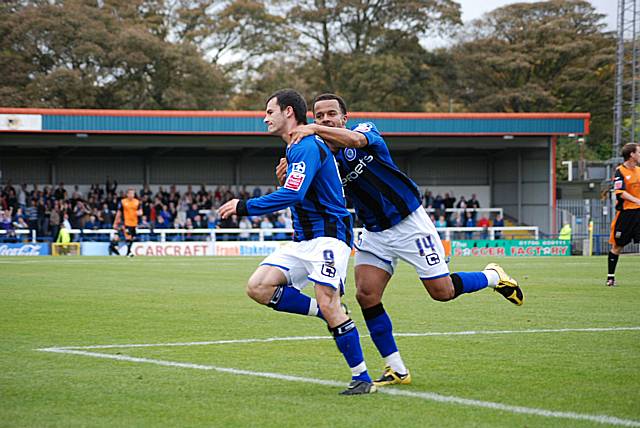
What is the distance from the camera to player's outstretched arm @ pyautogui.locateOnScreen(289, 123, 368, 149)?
247 inches

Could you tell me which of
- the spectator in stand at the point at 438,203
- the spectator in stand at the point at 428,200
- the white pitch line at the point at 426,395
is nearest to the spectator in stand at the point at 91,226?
the spectator in stand at the point at 438,203

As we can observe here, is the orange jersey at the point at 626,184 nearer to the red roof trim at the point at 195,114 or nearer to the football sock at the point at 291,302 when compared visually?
the football sock at the point at 291,302

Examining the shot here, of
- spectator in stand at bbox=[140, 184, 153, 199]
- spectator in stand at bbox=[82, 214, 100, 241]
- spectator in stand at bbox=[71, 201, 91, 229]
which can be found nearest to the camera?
spectator in stand at bbox=[82, 214, 100, 241]

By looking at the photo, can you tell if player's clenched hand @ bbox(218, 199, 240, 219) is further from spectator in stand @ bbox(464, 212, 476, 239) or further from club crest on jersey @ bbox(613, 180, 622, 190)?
spectator in stand @ bbox(464, 212, 476, 239)

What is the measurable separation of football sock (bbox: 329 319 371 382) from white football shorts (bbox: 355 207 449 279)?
81 centimetres

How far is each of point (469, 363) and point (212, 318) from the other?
4375 millimetres

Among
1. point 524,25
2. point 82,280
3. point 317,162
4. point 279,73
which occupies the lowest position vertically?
point 82,280

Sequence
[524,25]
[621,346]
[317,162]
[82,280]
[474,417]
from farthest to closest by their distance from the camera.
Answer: [524,25] → [82,280] → [621,346] → [317,162] → [474,417]

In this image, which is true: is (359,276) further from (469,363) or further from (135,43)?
(135,43)

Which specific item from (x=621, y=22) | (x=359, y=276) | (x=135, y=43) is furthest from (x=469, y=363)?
(x=135, y=43)

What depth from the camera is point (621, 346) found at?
27.0 feet

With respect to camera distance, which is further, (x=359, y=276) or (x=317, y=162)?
(x=359, y=276)

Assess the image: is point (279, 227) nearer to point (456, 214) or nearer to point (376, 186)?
point (456, 214)

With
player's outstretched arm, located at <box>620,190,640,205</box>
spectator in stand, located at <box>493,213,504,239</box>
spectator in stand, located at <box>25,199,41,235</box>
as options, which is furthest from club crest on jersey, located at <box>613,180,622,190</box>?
spectator in stand, located at <box>25,199,41,235</box>
